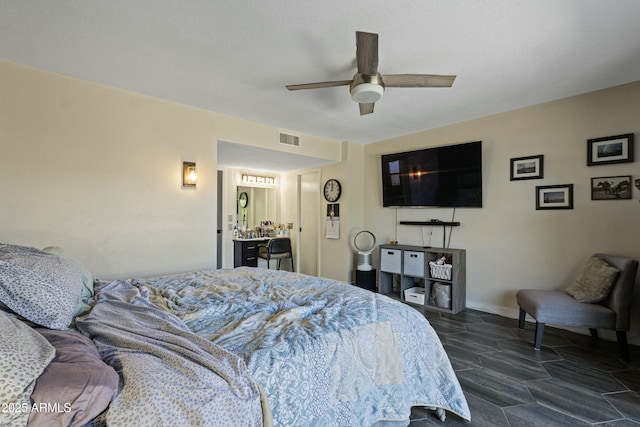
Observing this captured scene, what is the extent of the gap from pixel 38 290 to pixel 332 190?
4164 mm

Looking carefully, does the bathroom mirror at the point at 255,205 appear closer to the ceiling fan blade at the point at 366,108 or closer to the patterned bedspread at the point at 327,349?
the ceiling fan blade at the point at 366,108

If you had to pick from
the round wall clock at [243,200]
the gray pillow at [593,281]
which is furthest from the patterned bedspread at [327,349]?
the round wall clock at [243,200]

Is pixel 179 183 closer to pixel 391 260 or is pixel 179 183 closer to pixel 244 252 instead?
pixel 244 252

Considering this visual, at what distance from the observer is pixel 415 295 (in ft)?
13.1

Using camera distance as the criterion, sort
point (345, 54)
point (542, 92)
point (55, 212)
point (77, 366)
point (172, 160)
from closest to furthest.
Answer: point (77, 366) < point (345, 54) < point (55, 212) < point (542, 92) < point (172, 160)

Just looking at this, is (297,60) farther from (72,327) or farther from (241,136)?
(72,327)

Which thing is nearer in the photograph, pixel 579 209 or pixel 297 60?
pixel 297 60

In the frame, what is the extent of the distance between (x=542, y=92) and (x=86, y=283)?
13.8 ft

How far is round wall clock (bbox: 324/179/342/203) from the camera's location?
16.3 feet

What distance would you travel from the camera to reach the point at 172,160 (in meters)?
3.20

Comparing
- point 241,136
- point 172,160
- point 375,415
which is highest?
point 241,136

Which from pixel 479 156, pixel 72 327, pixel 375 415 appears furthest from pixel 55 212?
pixel 479 156

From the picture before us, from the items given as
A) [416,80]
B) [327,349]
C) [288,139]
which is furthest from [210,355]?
[288,139]

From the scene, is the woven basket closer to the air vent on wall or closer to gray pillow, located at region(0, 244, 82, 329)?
the air vent on wall
